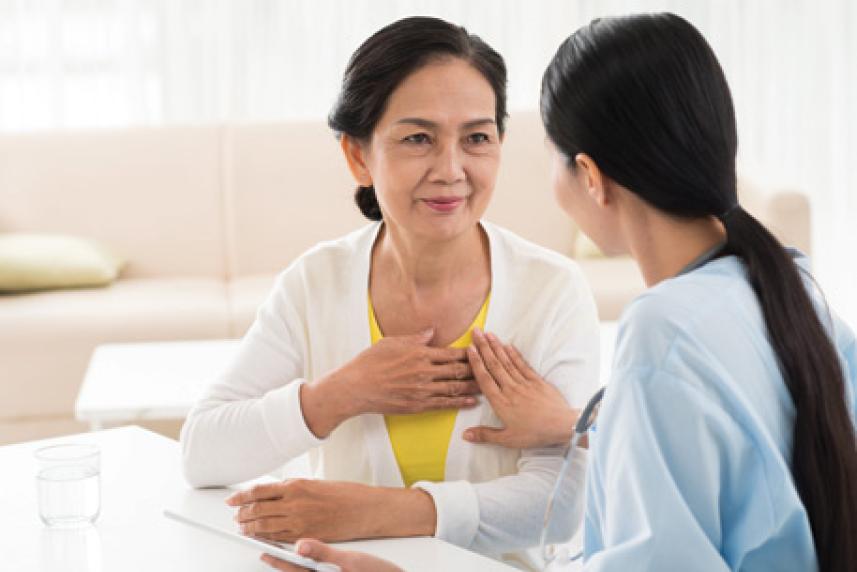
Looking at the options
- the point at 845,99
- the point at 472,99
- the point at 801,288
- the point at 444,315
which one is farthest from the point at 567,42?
the point at 845,99

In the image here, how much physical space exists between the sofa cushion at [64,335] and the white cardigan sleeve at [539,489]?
2.11 meters

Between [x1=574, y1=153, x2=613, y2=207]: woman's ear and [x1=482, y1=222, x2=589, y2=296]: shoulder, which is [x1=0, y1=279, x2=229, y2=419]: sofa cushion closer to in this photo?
[x1=482, y1=222, x2=589, y2=296]: shoulder

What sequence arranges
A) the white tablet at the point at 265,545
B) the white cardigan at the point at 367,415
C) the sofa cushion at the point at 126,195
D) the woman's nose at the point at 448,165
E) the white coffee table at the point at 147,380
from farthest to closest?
the sofa cushion at the point at 126,195, the white coffee table at the point at 147,380, the woman's nose at the point at 448,165, the white cardigan at the point at 367,415, the white tablet at the point at 265,545

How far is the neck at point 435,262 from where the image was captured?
6.05ft

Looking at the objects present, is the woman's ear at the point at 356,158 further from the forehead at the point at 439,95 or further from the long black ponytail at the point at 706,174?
the long black ponytail at the point at 706,174

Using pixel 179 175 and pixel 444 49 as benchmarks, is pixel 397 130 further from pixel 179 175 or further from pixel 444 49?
pixel 179 175

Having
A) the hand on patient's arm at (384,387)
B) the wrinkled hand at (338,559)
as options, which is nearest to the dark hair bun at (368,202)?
the hand on patient's arm at (384,387)

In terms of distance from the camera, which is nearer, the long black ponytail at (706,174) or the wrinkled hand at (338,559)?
the long black ponytail at (706,174)

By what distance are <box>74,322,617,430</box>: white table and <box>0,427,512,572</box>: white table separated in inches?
29.1

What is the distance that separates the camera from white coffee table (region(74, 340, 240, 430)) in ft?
8.60

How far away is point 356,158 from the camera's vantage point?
1875 mm

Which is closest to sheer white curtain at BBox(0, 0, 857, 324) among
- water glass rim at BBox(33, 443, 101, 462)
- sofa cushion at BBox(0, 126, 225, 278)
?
sofa cushion at BBox(0, 126, 225, 278)

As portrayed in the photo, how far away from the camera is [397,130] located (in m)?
1.76

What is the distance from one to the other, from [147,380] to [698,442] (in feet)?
6.44
